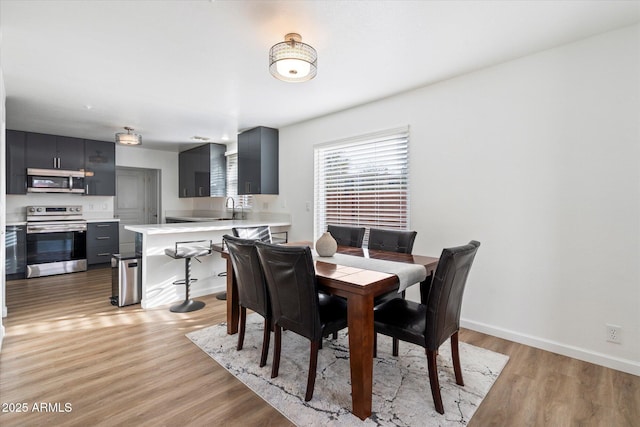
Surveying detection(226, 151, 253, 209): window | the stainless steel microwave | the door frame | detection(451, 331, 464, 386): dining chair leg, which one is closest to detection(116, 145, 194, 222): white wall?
the door frame

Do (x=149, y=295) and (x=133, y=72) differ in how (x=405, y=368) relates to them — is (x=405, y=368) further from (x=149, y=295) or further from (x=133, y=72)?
(x=133, y=72)

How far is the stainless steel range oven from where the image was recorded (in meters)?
4.74

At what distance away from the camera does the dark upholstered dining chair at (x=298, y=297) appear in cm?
175

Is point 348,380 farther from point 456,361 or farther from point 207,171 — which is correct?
point 207,171

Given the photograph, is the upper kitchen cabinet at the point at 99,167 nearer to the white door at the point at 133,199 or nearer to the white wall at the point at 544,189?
the white door at the point at 133,199

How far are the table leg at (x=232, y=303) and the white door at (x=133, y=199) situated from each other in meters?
4.83

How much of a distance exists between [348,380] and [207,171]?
4.87 metres

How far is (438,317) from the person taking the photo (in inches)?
66.4

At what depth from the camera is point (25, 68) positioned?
106 inches

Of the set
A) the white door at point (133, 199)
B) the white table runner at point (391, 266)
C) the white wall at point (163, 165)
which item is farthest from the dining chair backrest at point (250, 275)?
the white door at point (133, 199)

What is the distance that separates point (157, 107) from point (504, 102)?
3704mm

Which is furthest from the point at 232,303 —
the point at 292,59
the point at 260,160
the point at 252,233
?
the point at 260,160

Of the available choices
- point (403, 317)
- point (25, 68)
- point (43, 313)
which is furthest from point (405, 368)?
point (25, 68)

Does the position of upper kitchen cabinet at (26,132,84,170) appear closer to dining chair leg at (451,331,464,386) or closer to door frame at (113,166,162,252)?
door frame at (113,166,162,252)
